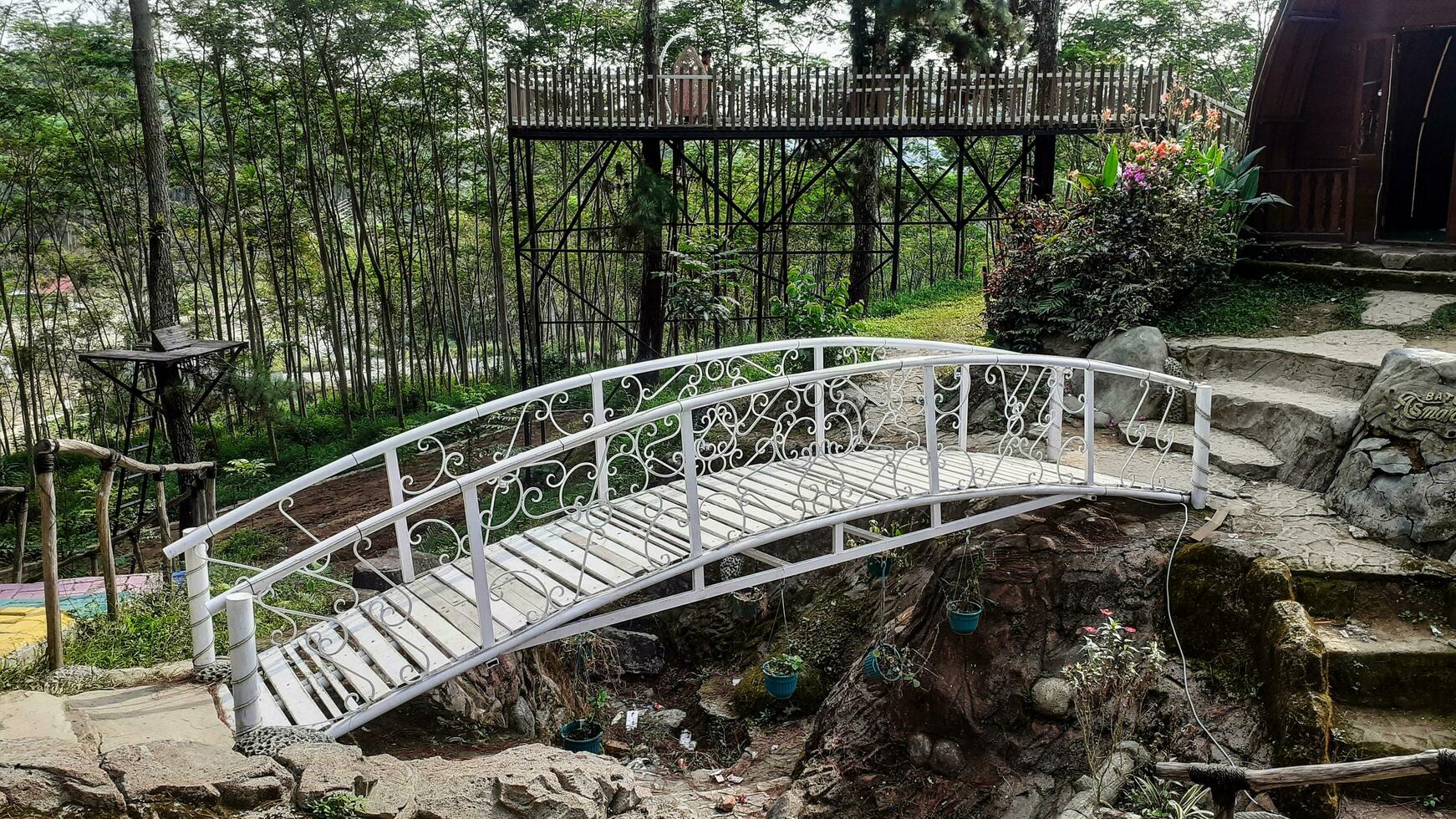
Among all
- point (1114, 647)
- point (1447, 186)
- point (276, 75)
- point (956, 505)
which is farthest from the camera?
point (276, 75)

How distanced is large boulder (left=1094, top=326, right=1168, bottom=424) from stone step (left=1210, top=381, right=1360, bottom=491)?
460 mm

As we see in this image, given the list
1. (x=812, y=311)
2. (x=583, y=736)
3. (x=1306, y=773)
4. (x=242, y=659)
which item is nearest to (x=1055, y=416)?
(x=1306, y=773)

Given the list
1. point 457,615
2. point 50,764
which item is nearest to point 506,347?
point 457,615

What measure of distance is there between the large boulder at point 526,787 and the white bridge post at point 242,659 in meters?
0.66

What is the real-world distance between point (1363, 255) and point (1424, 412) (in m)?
3.75

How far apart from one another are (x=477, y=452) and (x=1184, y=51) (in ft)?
51.2

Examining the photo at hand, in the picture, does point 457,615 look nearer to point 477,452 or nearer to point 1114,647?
point 1114,647

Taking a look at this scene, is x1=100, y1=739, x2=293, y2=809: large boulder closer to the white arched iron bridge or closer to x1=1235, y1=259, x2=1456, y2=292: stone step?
the white arched iron bridge

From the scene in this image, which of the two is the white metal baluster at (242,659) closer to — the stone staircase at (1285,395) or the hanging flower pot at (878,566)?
the hanging flower pot at (878,566)

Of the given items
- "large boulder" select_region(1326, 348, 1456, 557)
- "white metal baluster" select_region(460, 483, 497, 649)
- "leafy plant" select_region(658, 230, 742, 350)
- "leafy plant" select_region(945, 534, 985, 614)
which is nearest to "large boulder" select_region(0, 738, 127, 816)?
"white metal baluster" select_region(460, 483, 497, 649)

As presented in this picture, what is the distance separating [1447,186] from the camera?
9.60 metres

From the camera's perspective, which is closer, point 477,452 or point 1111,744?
point 1111,744

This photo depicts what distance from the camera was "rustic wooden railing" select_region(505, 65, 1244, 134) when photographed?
1062 cm

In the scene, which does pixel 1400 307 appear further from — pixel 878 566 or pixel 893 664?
pixel 893 664
